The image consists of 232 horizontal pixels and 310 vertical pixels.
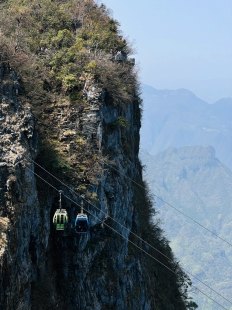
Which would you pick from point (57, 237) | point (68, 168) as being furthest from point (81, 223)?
point (68, 168)

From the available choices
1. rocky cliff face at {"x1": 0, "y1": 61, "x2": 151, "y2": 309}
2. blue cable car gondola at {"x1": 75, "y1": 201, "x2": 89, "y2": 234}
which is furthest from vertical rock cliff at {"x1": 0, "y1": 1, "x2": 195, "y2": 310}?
blue cable car gondola at {"x1": 75, "y1": 201, "x2": 89, "y2": 234}

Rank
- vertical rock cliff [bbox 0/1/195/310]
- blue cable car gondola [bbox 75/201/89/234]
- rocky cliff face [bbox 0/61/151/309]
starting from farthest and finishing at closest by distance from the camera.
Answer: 1. blue cable car gondola [bbox 75/201/89/234]
2. vertical rock cliff [bbox 0/1/195/310]
3. rocky cliff face [bbox 0/61/151/309]

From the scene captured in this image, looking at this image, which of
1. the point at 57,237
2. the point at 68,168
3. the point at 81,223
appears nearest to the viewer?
the point at 81,223

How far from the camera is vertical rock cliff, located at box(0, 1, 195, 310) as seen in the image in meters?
22.5

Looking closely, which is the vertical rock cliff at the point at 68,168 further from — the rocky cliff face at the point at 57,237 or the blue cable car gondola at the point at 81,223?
the blue cable car gondola at the point at 81,223

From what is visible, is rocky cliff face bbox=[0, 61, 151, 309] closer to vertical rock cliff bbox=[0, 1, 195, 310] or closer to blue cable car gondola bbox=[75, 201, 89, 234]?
vertical rock cliff bbox=[0, 1, 195, 310]

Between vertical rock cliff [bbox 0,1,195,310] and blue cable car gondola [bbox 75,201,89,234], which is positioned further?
blue cable car gondola [bbox 75,201,89,234]

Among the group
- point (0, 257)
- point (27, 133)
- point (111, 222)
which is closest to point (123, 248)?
point (111, 222)

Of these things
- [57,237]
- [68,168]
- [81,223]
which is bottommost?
[81,223]

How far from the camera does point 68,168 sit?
27.1 m

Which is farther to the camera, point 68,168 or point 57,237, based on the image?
point 68,168

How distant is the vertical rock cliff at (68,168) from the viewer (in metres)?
22.5

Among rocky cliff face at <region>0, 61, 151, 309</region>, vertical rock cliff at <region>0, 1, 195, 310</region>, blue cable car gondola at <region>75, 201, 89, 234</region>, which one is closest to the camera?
rocky cliff face at <region>0, 61, 151, 309</region>

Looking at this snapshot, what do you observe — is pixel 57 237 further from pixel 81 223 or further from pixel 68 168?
pixel 81 223
